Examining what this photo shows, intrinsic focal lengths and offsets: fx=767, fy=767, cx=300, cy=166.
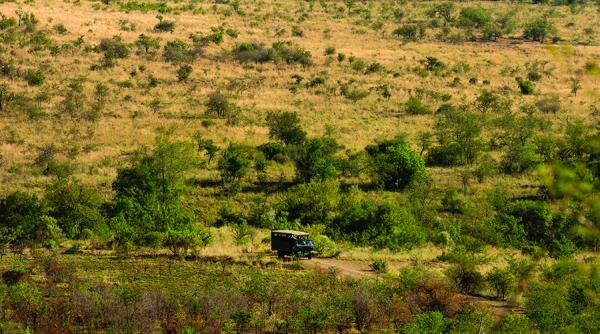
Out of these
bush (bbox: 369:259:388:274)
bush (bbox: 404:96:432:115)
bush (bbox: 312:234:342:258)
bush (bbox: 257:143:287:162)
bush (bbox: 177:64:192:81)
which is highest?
bush (bbox: 177:64:192:81)

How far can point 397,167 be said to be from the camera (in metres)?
38.7

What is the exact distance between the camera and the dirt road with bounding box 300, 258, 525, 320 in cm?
2289

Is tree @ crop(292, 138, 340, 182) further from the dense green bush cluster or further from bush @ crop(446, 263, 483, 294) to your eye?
the dense green bush cluster

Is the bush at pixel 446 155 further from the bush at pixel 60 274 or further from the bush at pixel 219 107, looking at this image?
the bush at pixel 60 274

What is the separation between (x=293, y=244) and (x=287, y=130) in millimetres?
16142

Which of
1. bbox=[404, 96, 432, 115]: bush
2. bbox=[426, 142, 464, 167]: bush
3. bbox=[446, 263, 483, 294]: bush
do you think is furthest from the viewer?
bbox=[404, 96, 432, 115]: bush

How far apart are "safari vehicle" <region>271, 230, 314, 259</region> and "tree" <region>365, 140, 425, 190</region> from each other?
1105 centimetres

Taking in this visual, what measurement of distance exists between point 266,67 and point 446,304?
1647 inches

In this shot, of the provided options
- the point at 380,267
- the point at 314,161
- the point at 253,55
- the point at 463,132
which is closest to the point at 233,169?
the point at 314,161

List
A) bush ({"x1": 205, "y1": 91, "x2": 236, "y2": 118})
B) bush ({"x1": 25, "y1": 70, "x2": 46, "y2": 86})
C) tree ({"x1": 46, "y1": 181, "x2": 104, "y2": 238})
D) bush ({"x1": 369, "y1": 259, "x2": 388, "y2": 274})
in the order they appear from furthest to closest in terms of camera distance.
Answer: bush ({"x1": 25, "y1": 70, "x2": 46, "y2": 86}) → bush ({"x1": 205, "y1": 91, "x2": 236, "y2": 118}) → tree ({"x1": 46, "y1": 181, "x2": 104, "y2": 238}) → bush ({"x1": 369, "y1": 259, "x2": 388, "y2": 274})

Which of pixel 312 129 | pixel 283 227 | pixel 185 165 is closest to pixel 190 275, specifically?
pixel 283 227

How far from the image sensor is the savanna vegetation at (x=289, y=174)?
2067 cm

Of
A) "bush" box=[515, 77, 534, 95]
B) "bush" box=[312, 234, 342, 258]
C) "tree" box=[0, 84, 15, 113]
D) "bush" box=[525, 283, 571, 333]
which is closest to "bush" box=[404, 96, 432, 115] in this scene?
"bush" box=[515, 77, 534, 95]

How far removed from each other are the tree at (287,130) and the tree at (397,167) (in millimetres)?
5313
